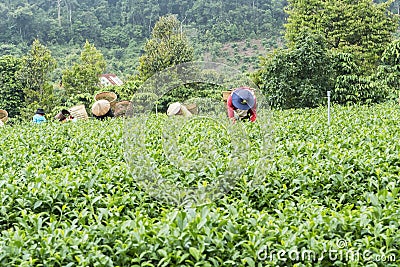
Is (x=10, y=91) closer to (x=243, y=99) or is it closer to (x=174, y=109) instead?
(x=174, y=109)

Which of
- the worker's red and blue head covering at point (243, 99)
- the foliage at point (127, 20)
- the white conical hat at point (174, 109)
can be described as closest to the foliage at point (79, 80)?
the foliage at point (127, 20)

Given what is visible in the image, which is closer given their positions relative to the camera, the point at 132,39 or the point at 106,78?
the point at 106,78

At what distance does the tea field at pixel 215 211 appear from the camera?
294 centimetres

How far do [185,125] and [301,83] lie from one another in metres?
8.37

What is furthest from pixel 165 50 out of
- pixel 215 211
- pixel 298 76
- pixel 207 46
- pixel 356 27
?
pixel 215 211

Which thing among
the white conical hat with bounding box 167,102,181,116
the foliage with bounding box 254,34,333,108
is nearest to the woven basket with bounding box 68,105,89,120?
the white conical hat with bounding box 167,102,181,116

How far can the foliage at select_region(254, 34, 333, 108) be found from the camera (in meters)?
15.5

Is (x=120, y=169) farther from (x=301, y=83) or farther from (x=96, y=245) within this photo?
(x=301, y=83)

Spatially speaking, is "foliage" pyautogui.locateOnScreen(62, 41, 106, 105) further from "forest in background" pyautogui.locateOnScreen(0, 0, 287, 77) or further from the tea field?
the tea field

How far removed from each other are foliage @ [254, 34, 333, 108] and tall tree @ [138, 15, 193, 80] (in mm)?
6302

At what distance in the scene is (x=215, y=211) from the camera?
342cm

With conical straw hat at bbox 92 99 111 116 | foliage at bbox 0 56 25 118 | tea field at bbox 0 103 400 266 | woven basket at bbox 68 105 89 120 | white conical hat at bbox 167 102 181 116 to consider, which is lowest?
foliage at bbox 0 56 25 118

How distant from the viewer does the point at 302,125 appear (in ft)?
27.1

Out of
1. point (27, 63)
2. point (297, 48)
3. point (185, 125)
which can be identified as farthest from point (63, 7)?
point (185, 125)
